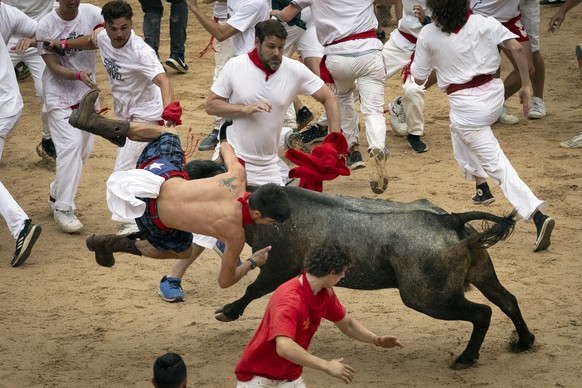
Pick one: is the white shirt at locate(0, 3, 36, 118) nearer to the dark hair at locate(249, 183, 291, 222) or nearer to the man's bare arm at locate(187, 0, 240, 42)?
the man's bare arm at locate(187, 0, 240, 42)

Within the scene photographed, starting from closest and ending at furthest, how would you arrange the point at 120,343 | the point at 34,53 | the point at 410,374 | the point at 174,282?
the point at 410,374 → the point at 120,343 → the point at 174,282 → the point at 34,53

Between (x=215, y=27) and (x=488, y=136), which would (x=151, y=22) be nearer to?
(x=215, y=27)

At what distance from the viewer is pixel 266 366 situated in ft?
20.5

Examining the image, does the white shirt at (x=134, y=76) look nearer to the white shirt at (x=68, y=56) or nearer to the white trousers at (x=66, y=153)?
the white shirt at (x=68, y=56)

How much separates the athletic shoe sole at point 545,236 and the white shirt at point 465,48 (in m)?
1.45

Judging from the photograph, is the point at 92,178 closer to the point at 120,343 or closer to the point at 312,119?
the point at 312,119

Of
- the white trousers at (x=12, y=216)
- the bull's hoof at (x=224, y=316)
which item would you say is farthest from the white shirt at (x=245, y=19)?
the bull's hoof at (x=224, y=316)

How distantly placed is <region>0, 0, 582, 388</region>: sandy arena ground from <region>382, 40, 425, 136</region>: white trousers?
1.11 ft

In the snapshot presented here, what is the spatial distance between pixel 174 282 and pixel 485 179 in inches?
135

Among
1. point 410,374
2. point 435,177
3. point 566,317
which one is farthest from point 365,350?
point 435,177

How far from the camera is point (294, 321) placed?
6.07 meters

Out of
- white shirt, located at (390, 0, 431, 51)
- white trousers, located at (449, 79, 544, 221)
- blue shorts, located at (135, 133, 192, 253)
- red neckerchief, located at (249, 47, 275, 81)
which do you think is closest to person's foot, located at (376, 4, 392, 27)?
white shirt, located at (390, 0, 431, 51)

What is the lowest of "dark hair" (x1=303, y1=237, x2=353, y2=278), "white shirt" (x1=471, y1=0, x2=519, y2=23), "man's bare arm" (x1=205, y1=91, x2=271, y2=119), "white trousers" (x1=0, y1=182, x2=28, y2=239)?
"white trousers" (x1=0, y1=182, x2=28, y2=239)

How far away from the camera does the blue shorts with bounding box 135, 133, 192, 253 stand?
802cm
